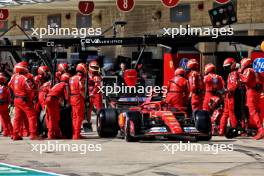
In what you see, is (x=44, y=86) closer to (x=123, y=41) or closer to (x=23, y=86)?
(x=23, y=86)

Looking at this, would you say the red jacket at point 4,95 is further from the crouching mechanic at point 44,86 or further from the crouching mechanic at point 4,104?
the crouching mechanic at point 44,86

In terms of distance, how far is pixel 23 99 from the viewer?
1584cm

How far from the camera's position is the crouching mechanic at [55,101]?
16047 mm

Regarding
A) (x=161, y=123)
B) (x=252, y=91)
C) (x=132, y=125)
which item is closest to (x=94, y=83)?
(x=161, y=123)

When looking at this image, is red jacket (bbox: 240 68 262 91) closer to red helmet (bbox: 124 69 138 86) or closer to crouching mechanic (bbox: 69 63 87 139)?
crouching mechanic (bbox: 69 63 87 139)

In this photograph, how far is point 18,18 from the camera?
47281mm

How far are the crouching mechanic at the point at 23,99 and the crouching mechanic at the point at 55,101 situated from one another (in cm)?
34

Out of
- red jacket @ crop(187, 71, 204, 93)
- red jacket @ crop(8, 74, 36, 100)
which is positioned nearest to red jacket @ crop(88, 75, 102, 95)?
red jacket @ crop(187, 71, 204, 93)

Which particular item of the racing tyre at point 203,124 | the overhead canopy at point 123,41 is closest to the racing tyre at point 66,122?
the overhead canopy at point 123,41

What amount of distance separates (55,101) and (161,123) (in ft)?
8.22

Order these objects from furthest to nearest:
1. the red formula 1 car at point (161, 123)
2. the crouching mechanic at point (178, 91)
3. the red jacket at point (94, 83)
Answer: the red jacket at point (94, 83) → the crouching mechanic at point (178, 91) → the red formula 1 car at point (161, 123)

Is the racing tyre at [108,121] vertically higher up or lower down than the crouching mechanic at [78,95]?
lower down

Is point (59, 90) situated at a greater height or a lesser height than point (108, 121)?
greater

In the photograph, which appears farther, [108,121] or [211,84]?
[211,84]
